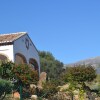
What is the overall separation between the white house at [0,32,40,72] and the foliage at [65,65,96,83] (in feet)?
24.2

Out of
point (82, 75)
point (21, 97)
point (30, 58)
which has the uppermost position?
point (30, 58)

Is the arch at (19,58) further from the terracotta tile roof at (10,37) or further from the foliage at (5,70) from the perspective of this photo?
the foliage at (5,70)

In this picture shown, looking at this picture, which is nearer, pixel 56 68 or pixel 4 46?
pixel 4 46

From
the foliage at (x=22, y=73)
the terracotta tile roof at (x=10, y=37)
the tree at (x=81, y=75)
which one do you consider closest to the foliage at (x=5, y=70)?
the foliage at (x=22, y=73)

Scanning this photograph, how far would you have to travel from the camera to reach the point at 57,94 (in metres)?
29.7

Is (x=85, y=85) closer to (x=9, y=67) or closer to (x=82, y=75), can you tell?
(x=82, y=75)

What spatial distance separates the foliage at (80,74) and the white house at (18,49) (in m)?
7.37

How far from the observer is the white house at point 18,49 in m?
37.0

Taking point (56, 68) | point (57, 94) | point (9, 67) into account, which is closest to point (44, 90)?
point (57, 94)

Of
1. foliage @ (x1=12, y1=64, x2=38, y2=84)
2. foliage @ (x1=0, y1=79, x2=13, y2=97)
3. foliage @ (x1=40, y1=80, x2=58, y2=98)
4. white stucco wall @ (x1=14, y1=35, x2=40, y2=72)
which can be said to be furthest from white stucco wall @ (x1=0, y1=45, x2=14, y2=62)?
foliage @ (x1=0, y1=79, x2=13, y2=97)

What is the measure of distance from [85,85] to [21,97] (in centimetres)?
832

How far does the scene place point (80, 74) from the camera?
31016 millimetres

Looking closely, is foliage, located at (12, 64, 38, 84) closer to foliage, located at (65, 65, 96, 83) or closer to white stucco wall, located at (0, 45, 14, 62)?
foliage, located at (65, 65, 96, 83)

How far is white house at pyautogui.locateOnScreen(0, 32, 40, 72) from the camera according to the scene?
1455 inches
